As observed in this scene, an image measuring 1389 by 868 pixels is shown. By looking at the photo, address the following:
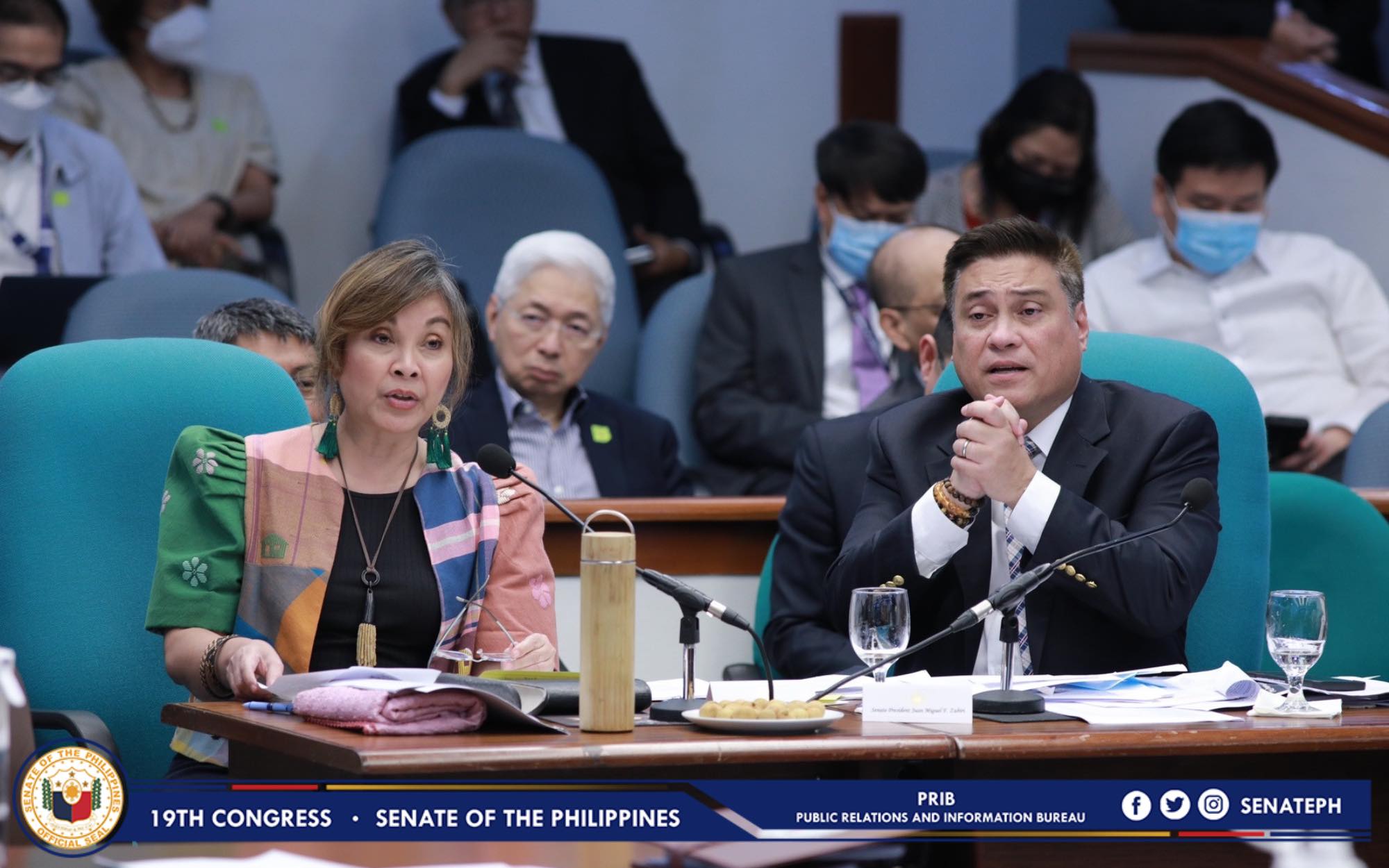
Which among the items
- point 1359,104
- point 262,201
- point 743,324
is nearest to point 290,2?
point 262,201

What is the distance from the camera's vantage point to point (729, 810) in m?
1.72

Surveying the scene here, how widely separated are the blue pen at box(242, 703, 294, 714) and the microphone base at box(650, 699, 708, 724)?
15.3 inches

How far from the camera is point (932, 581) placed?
2.47 meters

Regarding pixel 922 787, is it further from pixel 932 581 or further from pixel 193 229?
pixel 193 229

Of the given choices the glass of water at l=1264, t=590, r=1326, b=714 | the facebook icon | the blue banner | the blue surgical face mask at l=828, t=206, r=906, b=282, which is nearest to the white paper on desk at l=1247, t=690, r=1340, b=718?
the glass of water at l=1264, t=590, r=1326, b=714

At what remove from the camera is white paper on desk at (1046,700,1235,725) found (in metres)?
1.93

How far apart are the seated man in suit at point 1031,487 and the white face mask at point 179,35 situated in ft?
9.57

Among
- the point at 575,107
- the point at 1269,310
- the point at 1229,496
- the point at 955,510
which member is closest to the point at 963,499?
the point at 955,510

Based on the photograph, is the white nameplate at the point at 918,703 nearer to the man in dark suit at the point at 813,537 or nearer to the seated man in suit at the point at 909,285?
the man in dark suit at the point at 813,537

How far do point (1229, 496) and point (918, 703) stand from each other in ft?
3.00

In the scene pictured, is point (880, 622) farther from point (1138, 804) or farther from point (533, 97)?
Answer: point (533, 97)

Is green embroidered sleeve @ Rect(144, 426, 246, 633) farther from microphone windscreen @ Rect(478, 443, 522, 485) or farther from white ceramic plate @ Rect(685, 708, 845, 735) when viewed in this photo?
white ceramic plate @ Rect(685, 708, 845, 735)

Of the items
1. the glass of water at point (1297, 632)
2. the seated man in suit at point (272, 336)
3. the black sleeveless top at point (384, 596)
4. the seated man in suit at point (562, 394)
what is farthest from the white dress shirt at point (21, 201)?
the glass of water at point (1297, 632)

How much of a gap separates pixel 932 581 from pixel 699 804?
823 millimetres
